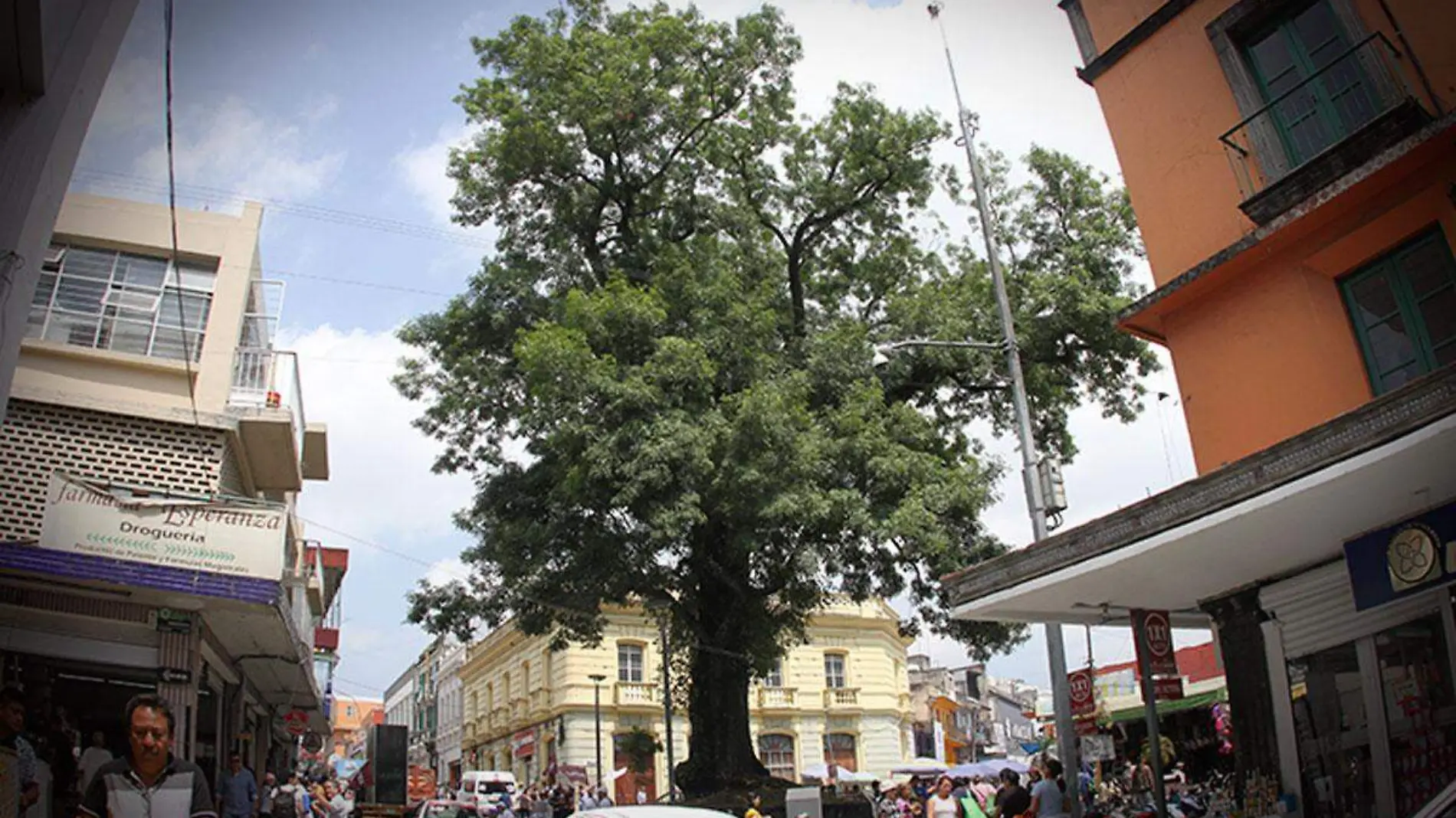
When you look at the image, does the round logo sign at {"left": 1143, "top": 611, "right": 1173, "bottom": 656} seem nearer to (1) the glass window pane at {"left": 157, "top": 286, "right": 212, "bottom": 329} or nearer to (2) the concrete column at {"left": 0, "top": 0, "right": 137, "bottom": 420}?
(2) the concrete column at {"left": 0, "top": 0, "right": 137, "bottom": 420}

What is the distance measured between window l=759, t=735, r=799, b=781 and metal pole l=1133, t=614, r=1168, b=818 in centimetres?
3663

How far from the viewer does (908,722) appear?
5247 cm

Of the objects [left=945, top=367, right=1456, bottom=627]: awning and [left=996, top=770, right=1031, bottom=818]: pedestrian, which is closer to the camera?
[left=945, top=367, right=1456, bottom=627]: awning

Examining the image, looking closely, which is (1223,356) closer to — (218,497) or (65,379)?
(218,497)

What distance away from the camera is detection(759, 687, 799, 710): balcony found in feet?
149

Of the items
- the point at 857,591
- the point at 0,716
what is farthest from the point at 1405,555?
the point at 857,591

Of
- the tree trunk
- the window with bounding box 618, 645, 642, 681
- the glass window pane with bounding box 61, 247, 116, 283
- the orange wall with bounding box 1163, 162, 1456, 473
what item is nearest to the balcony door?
the orange wall with bounding box 1163, 162, 1456, 473

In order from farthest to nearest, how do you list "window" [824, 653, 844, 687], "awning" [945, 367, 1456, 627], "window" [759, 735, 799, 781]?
"window" [824, 653, 844, 687], "window" [759, 735, 799, 781], "awning" [945, 367, 1456, 627]

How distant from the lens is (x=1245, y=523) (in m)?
8.63

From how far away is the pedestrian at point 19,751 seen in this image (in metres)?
7.70

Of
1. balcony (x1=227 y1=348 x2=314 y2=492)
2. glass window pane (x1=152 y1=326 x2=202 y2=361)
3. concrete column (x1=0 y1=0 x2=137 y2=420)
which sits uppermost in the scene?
glass window pane (x1=152 y1=326 x2=202 y2=361)

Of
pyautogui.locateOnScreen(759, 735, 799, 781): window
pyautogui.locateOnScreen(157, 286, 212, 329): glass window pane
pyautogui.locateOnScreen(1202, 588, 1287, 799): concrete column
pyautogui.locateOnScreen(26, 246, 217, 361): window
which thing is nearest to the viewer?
pyautogui.locateOnScreen(1202, 588, 1287, 799): concrete column

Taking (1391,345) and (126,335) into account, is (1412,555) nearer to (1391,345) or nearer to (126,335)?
(1391,345)

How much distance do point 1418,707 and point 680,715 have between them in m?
34.2
